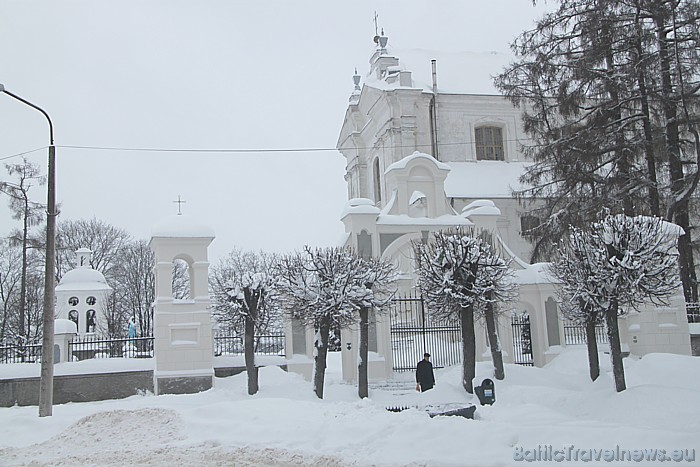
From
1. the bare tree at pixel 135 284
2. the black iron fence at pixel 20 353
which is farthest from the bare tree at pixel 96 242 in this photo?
the black iron fence at pixel 20 353

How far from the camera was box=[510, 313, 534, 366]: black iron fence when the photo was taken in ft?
65.3

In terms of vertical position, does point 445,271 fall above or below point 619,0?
below

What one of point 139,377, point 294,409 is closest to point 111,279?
point 139,377

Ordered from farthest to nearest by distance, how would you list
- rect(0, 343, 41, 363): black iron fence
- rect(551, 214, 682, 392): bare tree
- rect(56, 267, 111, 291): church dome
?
1. rect(56, 267, 111, 291): church dome
2. rect(0, 343, 41, 363): black iron fence
3. rect(551, 214, 682, 392): bare tree

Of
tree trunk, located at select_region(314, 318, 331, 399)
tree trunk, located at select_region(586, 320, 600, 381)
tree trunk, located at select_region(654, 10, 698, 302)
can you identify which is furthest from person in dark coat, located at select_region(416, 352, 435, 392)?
tree trunk, located at select_region(654, 10, 698, 302)

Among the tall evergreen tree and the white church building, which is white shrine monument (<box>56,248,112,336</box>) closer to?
the white church building

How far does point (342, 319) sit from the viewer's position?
621 inches

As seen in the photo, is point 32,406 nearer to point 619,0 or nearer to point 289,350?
point 289,350

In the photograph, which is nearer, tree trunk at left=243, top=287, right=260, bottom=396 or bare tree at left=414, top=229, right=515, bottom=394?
bare tree at left=414, top=229, right=515, bottom=394

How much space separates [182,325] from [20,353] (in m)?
6.00

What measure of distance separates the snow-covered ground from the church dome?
56.5ft

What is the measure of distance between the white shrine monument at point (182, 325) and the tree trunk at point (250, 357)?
1.61 meters

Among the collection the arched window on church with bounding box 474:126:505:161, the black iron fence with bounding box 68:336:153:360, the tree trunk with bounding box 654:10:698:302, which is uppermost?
the arched window on church with bounding box 474:126:505:161

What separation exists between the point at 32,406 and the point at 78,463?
8.57 metres
